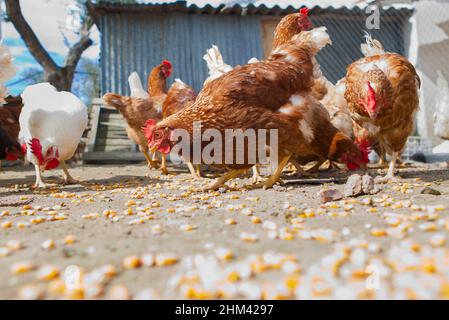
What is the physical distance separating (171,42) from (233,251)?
778 centimetres

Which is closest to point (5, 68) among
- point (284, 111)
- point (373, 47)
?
point (284, 111)

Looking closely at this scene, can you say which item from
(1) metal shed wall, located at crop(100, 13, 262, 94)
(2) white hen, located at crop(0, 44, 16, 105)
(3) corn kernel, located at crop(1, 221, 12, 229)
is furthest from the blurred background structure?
(3) corn kernel, located at crop(1, 221, 12, 229)

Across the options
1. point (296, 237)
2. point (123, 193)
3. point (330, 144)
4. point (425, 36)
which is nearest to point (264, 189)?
point (330, 144)

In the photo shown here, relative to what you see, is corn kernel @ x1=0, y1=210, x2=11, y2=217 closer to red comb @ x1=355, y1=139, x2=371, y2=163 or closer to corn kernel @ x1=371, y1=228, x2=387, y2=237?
corn kernel @ x1=371, y1=228, x2=387, y2=237

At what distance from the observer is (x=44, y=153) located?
13.4 feet

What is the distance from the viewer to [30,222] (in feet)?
7.61

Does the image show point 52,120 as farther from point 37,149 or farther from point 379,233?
point 379,233

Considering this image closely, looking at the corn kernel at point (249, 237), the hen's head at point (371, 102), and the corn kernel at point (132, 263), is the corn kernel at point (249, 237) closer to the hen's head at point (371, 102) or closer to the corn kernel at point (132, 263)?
the corn kernel at point (132, 263)

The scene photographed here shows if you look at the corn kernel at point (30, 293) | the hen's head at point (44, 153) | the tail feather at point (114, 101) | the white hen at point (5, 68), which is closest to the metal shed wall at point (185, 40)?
the tail feather at point (114, 101)

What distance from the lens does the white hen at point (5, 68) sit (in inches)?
198

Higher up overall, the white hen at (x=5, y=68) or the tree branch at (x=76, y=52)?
the tree branch at (x=76, y=52)

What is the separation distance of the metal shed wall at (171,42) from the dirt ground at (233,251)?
625 cm

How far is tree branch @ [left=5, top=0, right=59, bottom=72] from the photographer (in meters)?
9.38

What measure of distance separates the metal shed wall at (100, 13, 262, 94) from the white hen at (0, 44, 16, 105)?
321 centimetres
